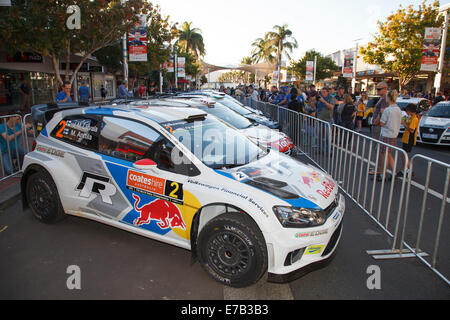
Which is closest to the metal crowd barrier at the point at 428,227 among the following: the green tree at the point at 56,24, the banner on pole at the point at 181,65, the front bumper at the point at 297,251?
the front bumper at the point at 297,251

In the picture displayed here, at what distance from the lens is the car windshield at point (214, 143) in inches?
151

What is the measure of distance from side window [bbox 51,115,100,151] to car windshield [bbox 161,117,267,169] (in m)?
1.07

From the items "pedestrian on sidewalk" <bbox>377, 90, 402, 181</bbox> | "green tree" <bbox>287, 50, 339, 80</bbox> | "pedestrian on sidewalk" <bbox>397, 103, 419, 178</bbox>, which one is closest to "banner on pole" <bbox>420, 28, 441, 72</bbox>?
"pedestrian on sidewalk" <bbox>397, 103, 419, 178</bbox>

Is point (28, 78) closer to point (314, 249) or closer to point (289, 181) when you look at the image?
point (289, 181)

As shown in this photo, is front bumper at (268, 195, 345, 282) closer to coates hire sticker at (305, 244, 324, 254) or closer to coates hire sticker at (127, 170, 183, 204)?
coates hire sticker at (305, 244, 324, 254)

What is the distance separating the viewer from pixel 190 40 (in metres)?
64.7

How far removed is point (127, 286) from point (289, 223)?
174 centimetres

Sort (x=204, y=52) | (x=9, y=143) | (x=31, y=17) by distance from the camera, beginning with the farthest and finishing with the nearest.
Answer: (x=204, y=52), (x=31, y=17), (x=9, y=143)

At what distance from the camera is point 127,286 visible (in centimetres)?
335

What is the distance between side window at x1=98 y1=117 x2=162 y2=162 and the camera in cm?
392
